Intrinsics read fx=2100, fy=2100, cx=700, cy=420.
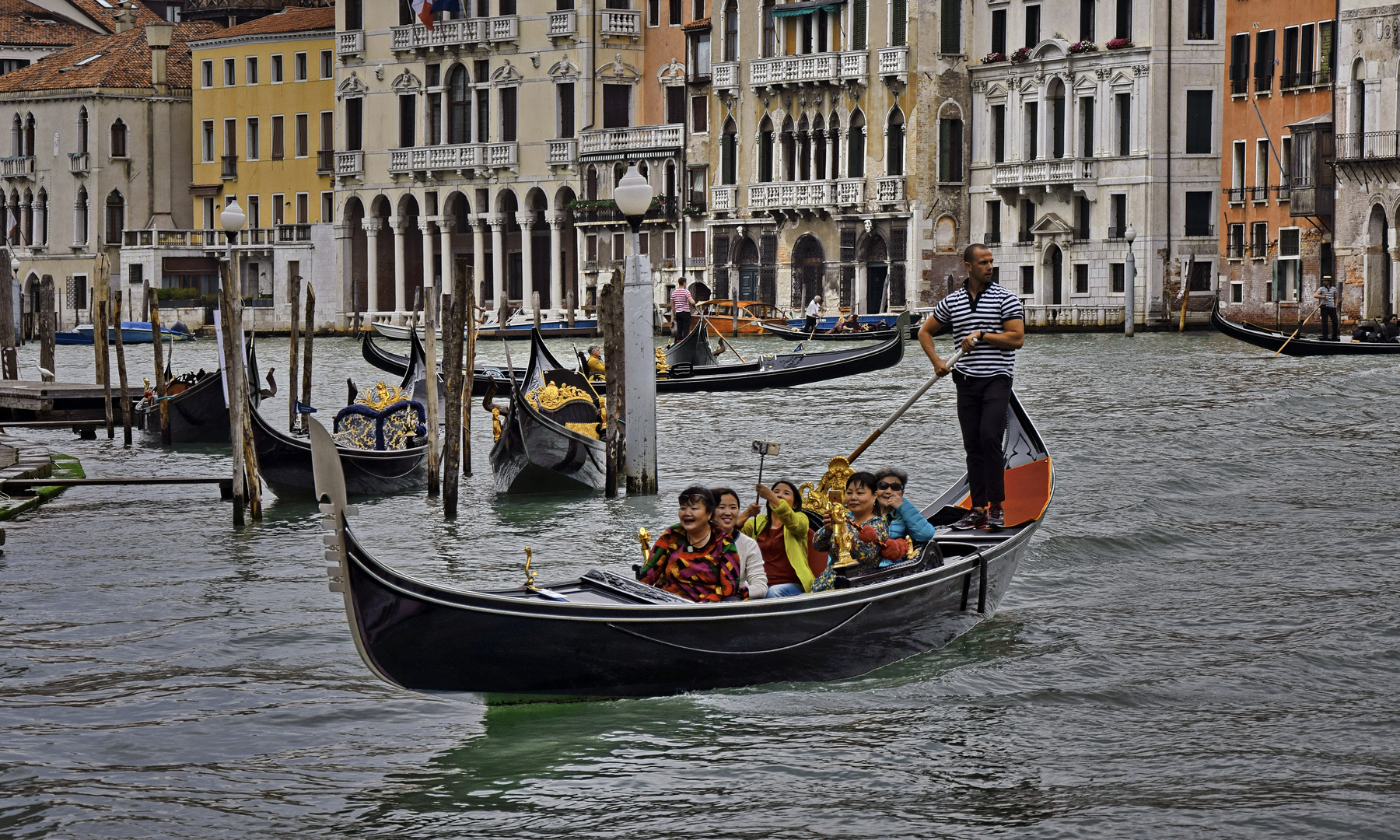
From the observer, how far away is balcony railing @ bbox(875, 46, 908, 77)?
34156 mm

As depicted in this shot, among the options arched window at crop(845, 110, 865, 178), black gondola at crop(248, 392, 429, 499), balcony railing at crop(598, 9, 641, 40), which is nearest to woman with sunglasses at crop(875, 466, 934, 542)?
black gondola at crop(248, 392, 429, 499)

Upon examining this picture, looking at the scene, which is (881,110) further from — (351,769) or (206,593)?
(351,769)

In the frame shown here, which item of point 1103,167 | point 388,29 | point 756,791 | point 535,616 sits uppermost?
point 388,29

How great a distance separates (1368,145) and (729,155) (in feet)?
39.7

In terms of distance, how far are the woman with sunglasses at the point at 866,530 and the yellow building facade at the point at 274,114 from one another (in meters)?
37.0

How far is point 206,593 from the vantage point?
337 inches

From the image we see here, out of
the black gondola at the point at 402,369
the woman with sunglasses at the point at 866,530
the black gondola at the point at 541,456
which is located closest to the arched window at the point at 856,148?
the black gondola at the point at 402,369

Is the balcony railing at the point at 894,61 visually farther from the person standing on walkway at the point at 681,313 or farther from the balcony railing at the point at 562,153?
the person standing on walkway at the point at 681,313

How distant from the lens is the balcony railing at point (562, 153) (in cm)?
3875

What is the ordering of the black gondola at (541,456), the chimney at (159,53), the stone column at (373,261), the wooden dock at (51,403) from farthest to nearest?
1. the chimney at (159,53)
2. the stone column at (373,261)
3. the wooden dock at (51,403)
4. the black gondola at (541,456)

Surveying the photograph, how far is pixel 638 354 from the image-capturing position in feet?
35.8

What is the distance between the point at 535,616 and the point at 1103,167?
92.9 feet

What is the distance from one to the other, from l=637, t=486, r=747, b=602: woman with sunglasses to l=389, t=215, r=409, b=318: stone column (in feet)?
117

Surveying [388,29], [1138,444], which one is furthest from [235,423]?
[388,29]
